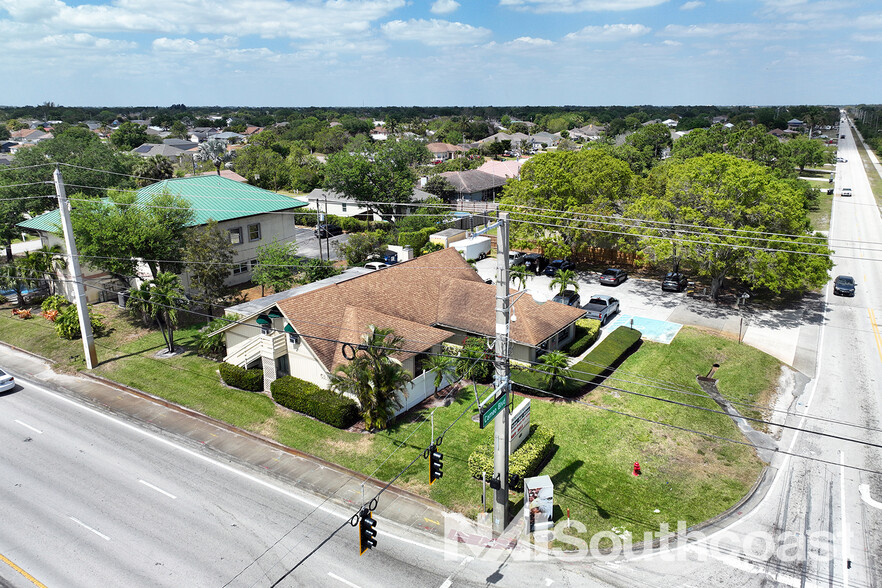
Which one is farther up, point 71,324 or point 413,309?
point 413,309

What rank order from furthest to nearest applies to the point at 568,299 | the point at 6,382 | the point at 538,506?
the point at 568,299 < the point at 6,382 < the point at 538,506

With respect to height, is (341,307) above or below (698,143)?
below

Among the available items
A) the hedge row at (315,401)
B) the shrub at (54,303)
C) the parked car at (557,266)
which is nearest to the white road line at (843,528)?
the hedge row at (315,401)

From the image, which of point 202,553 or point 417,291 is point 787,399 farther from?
point 202,553

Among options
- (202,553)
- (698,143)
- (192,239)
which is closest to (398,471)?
(202,553)

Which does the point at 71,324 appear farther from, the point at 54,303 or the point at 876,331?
the point at 876,331

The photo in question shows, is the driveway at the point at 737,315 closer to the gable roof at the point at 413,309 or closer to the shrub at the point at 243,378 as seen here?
the gable roof at the point at 413,309

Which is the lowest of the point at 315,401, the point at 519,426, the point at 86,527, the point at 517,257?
the point at 86,527

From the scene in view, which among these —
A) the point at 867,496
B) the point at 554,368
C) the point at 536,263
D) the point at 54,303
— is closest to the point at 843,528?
the point at 867,496
